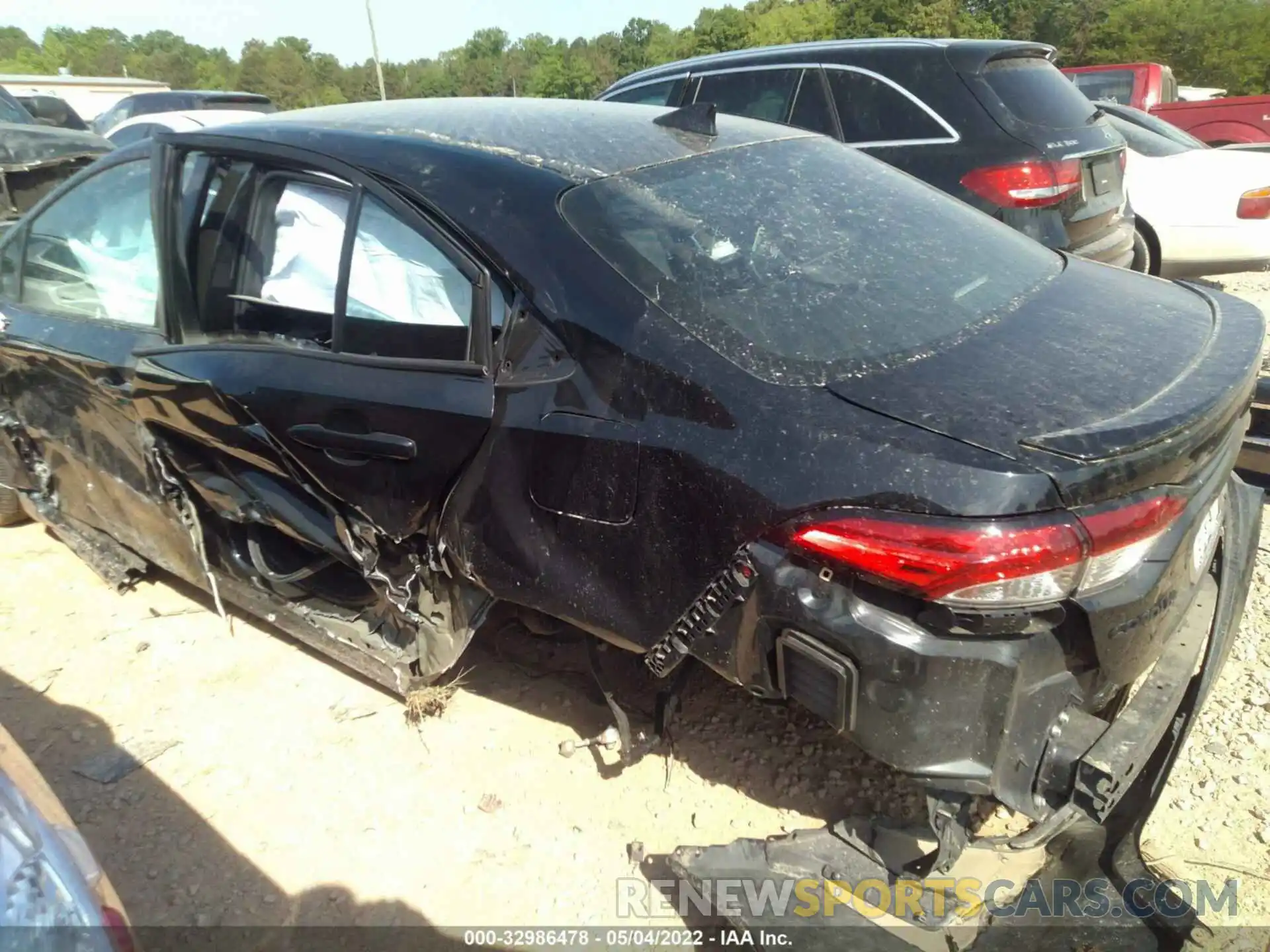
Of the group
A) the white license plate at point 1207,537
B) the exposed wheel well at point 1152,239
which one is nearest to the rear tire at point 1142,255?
the exposed wheel well at point 1152,239

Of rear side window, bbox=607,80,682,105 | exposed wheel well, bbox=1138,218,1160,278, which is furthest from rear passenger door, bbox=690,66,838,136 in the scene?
exposed wheel well, bbox=1138,218,1160,278

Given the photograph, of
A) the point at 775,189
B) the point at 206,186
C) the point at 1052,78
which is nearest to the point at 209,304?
the point at 206,186

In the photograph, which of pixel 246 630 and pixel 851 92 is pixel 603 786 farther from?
pixel 851 92

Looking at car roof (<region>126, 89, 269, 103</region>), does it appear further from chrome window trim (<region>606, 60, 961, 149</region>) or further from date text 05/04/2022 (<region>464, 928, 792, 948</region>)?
date text 05/04/2022 (<region>464, 928, 792, 948</region>)

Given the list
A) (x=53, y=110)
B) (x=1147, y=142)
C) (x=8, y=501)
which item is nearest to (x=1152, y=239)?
(x=1147, y=142)

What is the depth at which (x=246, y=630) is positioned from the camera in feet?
A: 10.8

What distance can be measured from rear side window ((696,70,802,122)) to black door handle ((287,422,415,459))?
3.77 meters

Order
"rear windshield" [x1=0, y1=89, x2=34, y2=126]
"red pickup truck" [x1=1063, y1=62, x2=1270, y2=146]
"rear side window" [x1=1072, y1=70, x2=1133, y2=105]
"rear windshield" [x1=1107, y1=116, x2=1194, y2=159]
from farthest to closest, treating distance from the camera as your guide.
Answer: "rear side window" [x1=1072, y1=70, x2=1133, y2=105] < "red pickup truck" [x1=1063, y1=62, x2=1270, y2=146] < "rear windshield" [x1=0, y1=89, x2=34, y2=126] < "rear windshield" [x1=1107, y1=116, x2=1194, y2=159]

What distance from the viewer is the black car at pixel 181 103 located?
13195mm

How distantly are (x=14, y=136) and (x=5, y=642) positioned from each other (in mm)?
4272

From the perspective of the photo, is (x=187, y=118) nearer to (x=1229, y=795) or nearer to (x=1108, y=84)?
(x=1108, y=84)

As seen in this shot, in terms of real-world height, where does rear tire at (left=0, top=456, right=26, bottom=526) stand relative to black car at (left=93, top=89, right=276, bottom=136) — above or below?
below

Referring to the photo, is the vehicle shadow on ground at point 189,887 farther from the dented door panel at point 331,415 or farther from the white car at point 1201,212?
the white car at point 1201,212

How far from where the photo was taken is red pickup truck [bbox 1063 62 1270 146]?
1026cm
